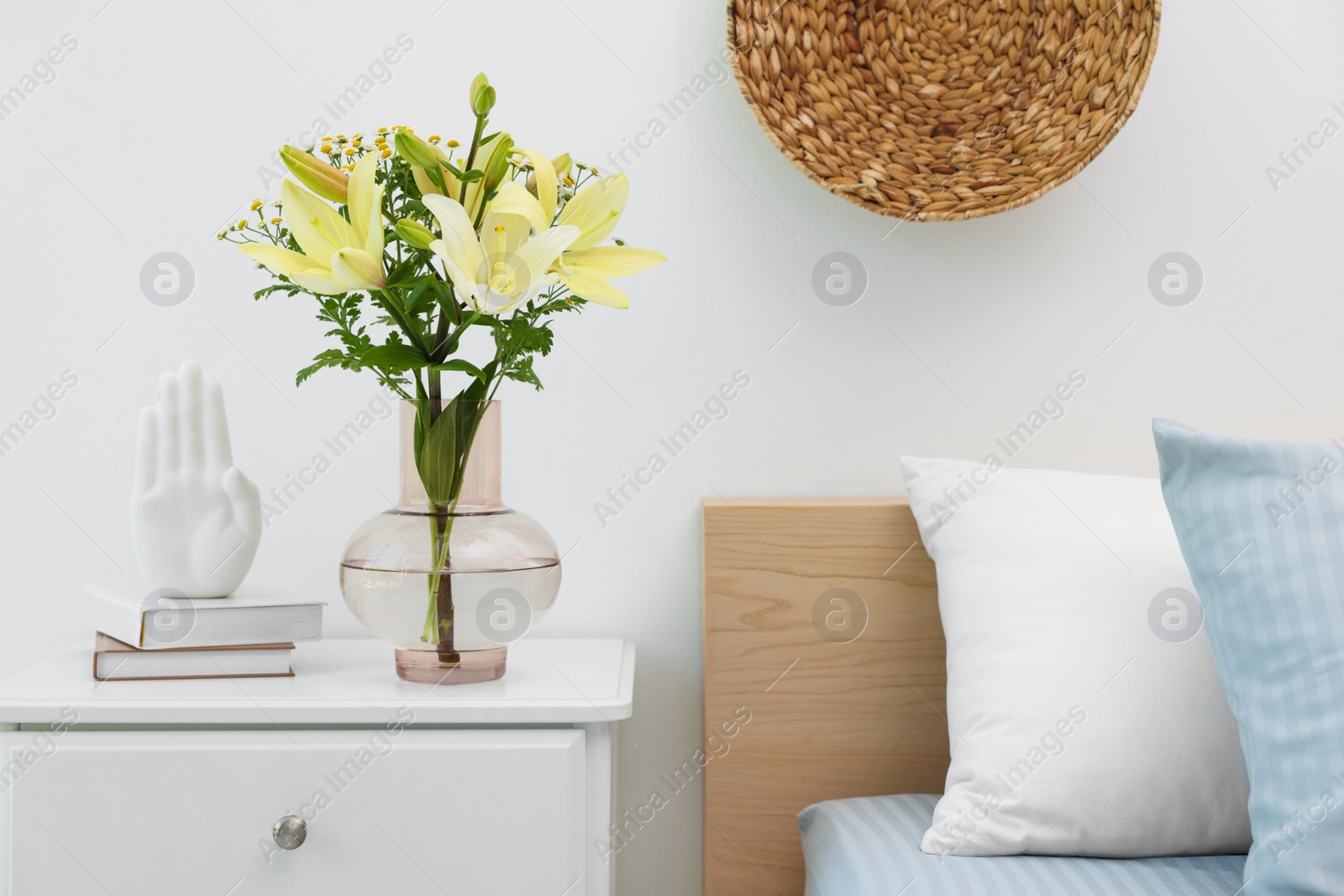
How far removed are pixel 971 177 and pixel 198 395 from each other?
875mm

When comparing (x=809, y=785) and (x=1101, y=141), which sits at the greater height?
(x=1101, y=141)

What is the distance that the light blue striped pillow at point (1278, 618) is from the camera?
0.67 metres

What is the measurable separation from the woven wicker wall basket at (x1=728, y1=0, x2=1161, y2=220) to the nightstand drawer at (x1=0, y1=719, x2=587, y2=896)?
73 cm

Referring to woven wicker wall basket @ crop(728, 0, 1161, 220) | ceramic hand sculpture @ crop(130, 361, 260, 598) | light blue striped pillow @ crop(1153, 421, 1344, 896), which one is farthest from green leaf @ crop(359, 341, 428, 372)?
light blue striped pillow @ crop(1153, 421, 1344, 896)

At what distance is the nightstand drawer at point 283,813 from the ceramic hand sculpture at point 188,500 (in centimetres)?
17

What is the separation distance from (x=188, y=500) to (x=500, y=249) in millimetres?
419

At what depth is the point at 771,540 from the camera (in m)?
1.07

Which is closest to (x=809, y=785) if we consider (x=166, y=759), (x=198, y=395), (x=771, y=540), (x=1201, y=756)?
(x=771, y=540)

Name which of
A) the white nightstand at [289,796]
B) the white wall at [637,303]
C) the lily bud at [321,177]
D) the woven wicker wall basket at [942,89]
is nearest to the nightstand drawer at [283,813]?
the white nightstand at [289,796]

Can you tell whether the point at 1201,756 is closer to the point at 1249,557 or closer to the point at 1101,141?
the point at 1249,557

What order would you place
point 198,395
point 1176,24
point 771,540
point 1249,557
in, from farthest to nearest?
Result: point 1176,24 < point 771,540 < point 198,395 < point 1249,557

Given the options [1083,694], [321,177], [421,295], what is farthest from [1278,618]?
[321,177]

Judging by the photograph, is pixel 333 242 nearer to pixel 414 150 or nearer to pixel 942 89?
pixel 414 150

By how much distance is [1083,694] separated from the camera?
2.70ft
